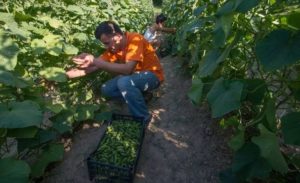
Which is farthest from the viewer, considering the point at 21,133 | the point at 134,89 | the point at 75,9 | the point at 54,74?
the point at 75,9

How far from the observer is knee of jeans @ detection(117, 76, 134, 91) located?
3941 mm

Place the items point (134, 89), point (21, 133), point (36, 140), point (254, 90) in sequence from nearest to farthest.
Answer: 1. point (254, 90)
2. point (21, 133)
3. point (36, 140)
4. point (134, 89)

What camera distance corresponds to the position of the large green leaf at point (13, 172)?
2.06 meters

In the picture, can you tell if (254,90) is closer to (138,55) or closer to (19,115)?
(19,115)

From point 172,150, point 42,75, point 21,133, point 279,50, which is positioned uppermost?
point 279,50

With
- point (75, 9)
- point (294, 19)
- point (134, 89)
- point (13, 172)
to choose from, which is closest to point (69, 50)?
point (134, 89)

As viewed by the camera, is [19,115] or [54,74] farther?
[54,74]

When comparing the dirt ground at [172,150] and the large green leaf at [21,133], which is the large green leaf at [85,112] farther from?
the large green leaf at [21,133]

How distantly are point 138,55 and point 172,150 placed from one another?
1.11 meters

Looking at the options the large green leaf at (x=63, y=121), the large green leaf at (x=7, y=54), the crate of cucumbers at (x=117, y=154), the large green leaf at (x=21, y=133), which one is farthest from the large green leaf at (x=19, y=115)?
the crate of cucumbers at (x=117, y=154)

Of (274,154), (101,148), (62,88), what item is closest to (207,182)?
(101,148)

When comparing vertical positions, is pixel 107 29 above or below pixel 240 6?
below

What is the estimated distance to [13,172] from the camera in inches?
84.1

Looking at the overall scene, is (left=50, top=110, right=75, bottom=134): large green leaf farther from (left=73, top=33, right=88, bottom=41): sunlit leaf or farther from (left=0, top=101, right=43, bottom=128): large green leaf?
(left=73, top=33, right=88, bottom=41): sunlit leaf
